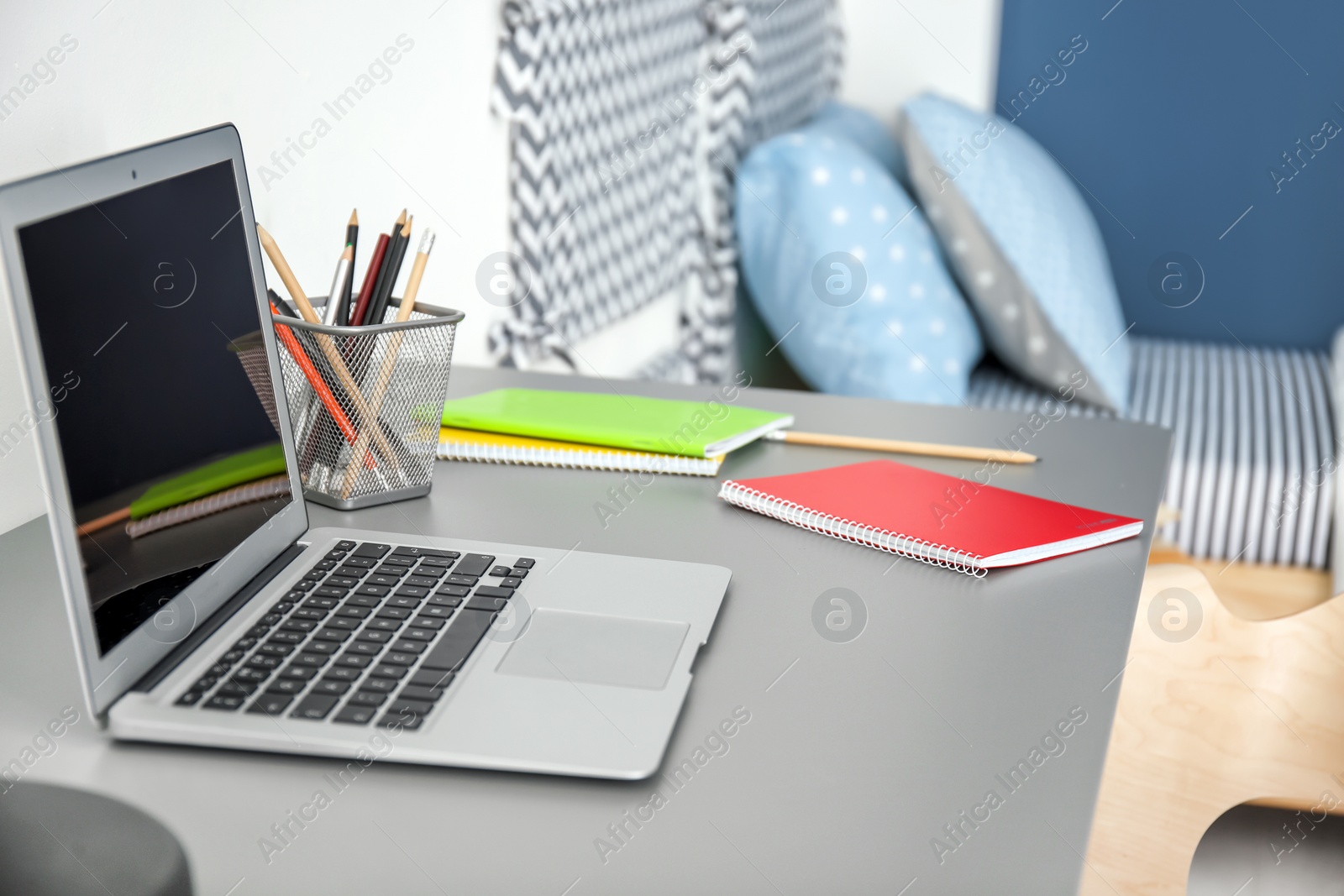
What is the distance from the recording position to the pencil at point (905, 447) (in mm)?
878

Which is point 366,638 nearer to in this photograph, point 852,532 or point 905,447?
point 852,532

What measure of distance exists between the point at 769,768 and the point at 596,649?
0.39 feet

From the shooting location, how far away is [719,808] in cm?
45

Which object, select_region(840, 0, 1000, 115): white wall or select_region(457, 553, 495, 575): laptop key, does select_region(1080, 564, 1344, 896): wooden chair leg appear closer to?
select_region(457, 553, 495, 575): laptop key

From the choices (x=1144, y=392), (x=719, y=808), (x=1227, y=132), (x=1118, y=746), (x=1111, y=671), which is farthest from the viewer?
(x=1227, y=132)

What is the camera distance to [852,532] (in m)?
0.72

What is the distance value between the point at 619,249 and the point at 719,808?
122 cm

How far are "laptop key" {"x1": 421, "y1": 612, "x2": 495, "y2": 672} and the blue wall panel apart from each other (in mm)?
2289

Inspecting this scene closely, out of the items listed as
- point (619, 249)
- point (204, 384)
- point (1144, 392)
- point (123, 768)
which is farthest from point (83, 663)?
point (1144, 392)

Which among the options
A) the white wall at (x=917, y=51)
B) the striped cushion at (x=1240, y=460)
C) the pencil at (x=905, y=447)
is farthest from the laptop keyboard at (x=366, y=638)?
the white wall at (x=917, y=51)

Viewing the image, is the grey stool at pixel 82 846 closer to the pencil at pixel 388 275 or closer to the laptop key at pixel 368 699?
the laptop key at pixel 368 699

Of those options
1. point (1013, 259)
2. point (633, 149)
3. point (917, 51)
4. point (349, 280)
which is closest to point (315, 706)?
point (349, 280)

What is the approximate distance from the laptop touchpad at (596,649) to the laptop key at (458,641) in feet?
0.06

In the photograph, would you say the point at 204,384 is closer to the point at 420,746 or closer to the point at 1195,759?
the point at 420,746
